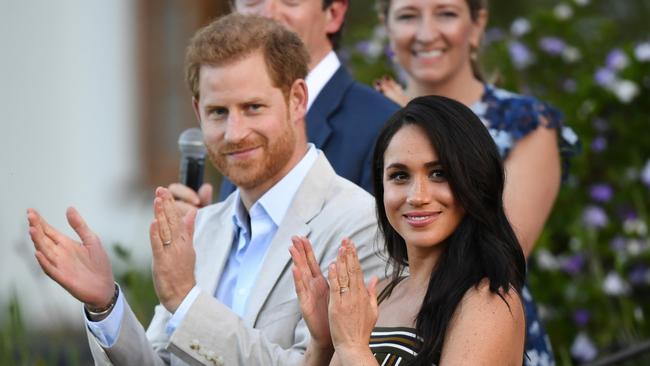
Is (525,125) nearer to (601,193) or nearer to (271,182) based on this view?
(271,182)

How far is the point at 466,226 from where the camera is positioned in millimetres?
3223

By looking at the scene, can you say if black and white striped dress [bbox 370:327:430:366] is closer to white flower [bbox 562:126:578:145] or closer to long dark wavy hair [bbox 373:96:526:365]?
long dark wavy hair [bbox 373:96:526:365]

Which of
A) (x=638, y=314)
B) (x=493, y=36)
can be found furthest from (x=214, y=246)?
(x=493, y=36)

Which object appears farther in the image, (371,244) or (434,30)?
(434,30)

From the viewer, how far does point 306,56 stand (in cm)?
387

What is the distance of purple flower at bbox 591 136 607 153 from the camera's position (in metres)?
6.57

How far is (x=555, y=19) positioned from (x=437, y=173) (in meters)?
3.98

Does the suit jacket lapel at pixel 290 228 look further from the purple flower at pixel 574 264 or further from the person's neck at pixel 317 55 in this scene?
the purple flower at pixel 574 264

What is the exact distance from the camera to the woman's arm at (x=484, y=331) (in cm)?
300

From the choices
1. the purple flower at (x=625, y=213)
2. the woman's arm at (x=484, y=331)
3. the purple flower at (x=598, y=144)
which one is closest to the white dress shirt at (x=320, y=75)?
the woman's arm at (x=484, y=331)

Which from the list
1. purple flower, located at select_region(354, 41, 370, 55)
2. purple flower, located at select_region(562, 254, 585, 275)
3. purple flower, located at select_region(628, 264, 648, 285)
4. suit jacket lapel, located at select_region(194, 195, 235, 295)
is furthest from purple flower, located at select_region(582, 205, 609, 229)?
suit jacket lapel, located at select_region(194, 195, 235, 295)

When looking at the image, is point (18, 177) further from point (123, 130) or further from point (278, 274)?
point (278, 274)

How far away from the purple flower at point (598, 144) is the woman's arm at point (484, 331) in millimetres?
3586

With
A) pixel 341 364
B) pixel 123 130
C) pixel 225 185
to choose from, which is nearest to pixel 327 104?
pixel 225 185
